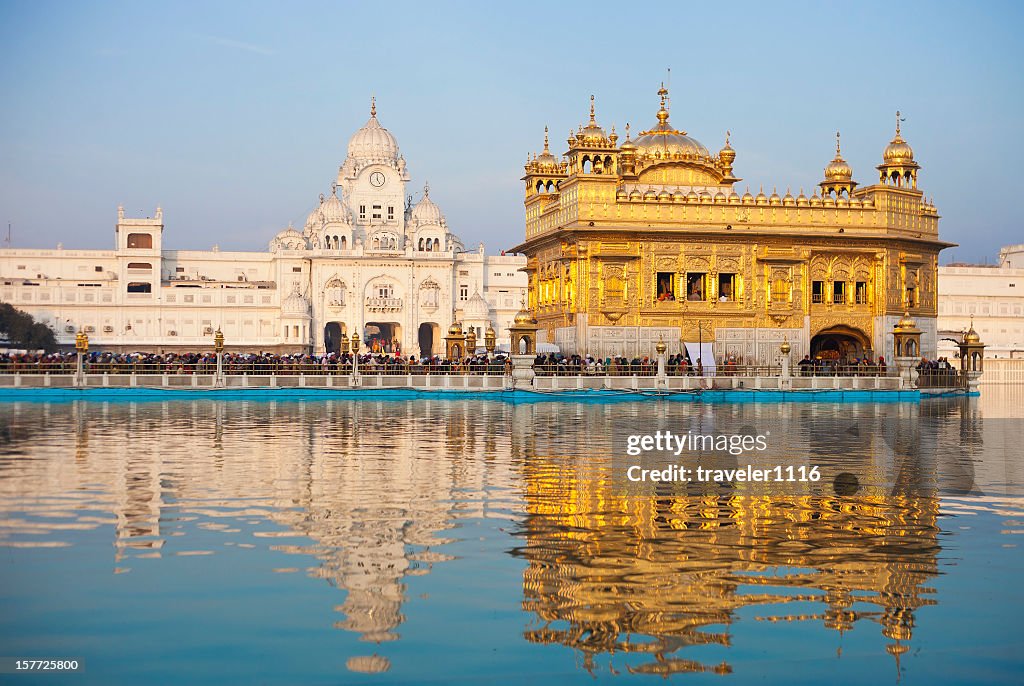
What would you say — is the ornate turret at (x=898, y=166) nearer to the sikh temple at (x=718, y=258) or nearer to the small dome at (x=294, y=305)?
the sikh temple at (x=718, y=258)

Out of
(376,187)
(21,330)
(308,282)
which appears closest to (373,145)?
(376,187)

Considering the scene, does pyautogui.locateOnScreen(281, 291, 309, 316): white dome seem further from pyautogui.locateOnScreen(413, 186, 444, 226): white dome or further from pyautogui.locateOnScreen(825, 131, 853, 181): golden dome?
pyautogui.locateOnScreen(825, 131, 853, 181): golden dome

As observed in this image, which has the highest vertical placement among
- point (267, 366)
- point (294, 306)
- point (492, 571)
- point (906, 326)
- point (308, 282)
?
point (308, 282)

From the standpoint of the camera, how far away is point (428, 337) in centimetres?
9206

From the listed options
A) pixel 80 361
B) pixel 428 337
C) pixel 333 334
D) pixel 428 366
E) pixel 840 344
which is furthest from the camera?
pixel 428 337

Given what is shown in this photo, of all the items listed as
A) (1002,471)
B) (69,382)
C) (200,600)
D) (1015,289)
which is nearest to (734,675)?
(200,600)

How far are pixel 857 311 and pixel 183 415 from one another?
82.5 ft

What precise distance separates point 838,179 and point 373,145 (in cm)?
5831

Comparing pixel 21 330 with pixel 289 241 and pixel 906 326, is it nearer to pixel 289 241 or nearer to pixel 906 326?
pixel 289 241

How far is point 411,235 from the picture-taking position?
9206 centimetres

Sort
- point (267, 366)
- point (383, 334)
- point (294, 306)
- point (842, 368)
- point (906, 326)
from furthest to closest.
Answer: point (383, 334), point (294, 306), point (906, 326), point (842, 368), point (267, 366)

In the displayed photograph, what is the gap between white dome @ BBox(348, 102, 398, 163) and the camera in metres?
95.2

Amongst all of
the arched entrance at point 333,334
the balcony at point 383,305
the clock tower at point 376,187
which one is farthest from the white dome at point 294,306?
the clock tower at point 376,187

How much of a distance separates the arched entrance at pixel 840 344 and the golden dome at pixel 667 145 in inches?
316
